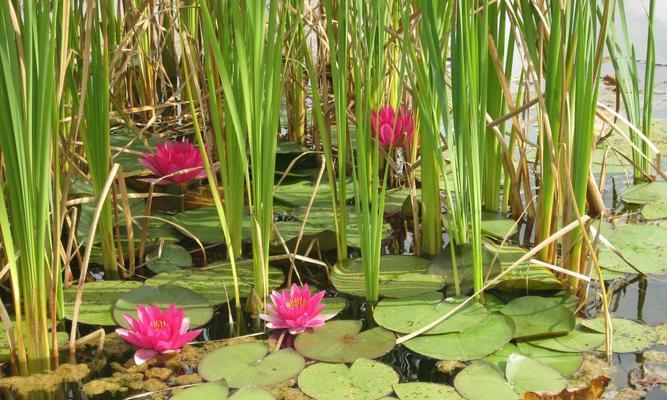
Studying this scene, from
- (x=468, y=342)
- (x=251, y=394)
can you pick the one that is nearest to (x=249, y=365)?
(x=251, y=394)

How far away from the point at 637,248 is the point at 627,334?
1.36 ft

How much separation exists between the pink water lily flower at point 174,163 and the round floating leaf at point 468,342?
0.82 meters

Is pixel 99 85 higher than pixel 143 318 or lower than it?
higher

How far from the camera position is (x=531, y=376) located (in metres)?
1.49

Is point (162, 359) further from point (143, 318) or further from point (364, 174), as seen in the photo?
point (364, 174)

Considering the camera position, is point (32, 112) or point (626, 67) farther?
point (626, 67)

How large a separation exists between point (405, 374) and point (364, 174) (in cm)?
39

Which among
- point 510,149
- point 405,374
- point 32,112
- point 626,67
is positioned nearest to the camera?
point 32,112

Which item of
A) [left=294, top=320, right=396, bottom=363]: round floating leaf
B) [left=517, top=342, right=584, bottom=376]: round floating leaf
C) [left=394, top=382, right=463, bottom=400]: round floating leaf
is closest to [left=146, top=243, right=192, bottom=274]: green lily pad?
[left=294, top=320, right=396, bottom=363]: round floating leaf

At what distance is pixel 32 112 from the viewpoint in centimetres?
135

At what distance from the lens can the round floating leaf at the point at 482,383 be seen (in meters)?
1.44

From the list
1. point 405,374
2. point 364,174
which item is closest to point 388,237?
point 364,174

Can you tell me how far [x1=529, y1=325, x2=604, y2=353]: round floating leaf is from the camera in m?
1.59

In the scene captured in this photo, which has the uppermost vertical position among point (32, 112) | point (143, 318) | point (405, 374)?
point (32, 112)
